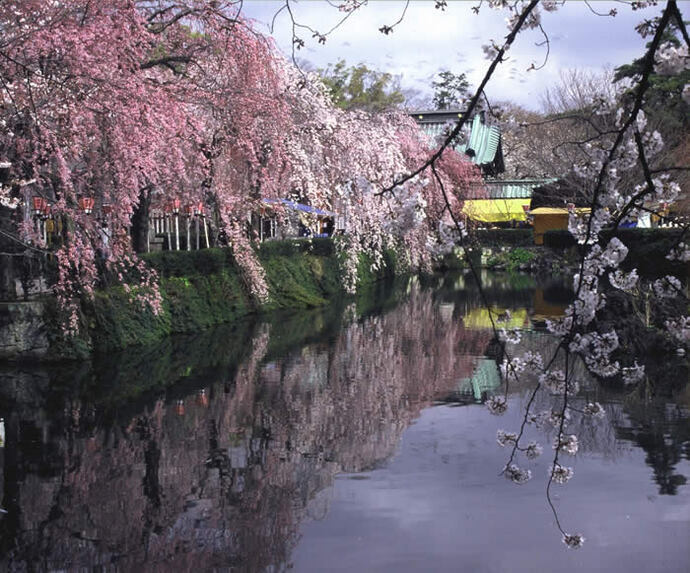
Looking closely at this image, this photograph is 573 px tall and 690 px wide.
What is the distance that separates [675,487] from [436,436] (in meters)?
2.66

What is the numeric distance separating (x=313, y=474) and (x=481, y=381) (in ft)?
17.5

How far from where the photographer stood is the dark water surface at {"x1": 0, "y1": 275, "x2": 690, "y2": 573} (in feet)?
20.1

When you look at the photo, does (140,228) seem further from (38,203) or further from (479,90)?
(479,90)

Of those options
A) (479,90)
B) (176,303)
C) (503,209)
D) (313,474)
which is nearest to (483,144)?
(503,209)

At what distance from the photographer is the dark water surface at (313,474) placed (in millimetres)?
6113

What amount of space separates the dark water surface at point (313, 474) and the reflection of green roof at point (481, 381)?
47 mm

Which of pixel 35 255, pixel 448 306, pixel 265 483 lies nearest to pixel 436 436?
pixel 265 483

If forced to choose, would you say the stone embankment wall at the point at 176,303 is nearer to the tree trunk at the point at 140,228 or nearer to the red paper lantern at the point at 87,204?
the tree trunk at the point at 140,228

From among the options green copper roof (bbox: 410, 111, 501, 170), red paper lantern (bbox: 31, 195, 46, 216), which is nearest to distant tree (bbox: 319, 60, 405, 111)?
green copper roof (bbox: 410, 111, 501, 170)

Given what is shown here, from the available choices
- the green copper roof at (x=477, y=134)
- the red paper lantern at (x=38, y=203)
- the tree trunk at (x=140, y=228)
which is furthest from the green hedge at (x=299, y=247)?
the green copper roof at (x=477, y=134)

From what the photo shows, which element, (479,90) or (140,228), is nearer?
(479,90)

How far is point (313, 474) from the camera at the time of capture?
26.2 feet

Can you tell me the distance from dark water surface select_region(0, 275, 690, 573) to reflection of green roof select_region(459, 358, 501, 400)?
0.05 metres

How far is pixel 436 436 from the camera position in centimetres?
951
